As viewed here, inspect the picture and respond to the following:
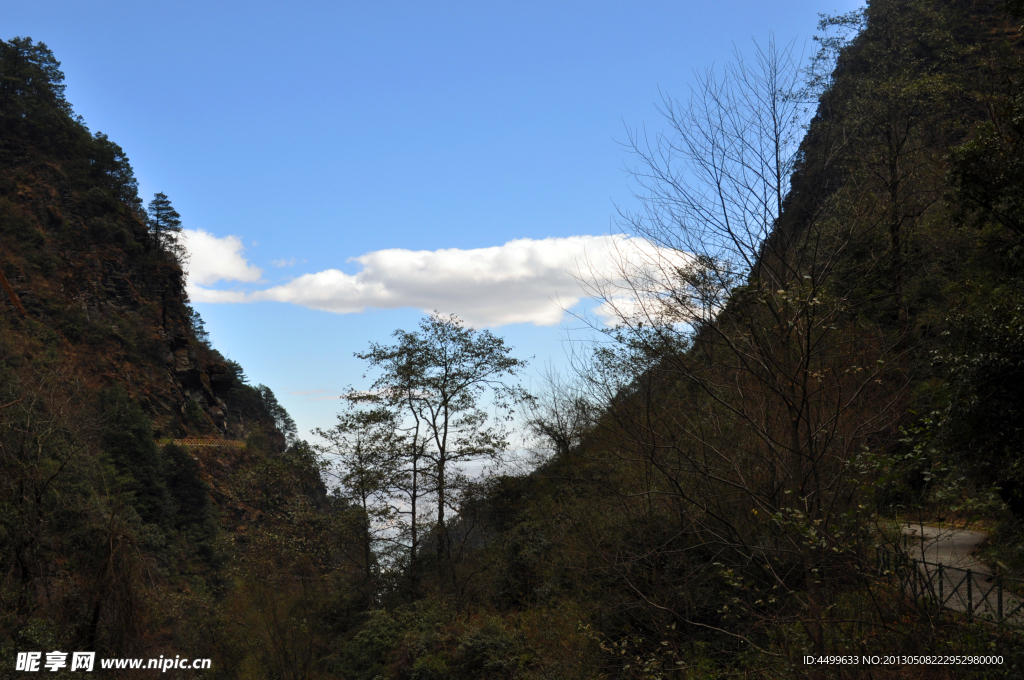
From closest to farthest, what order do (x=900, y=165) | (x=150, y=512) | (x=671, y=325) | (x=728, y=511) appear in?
(x=671, y=325) < (x=728, y=511) < (x=900, y=165) < (x=150, y=512)

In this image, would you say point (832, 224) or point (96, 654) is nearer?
point (832, 224)

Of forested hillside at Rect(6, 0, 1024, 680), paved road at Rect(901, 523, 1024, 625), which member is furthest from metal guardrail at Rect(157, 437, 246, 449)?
paved road at Rect(901, 523, 1024, 625)

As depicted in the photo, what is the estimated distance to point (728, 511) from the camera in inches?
397

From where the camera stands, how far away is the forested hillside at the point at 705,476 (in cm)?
585

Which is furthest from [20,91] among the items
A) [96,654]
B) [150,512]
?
[96,654]

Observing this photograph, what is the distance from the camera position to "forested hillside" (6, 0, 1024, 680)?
5848 mm

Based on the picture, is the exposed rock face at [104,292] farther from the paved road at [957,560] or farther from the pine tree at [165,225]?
the paved road at [957,560]

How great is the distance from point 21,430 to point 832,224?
55.9 ft

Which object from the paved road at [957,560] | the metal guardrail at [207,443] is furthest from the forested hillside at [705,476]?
the metal guardrail at [207,443]

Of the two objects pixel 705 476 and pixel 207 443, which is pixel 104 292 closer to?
pixel 207 443

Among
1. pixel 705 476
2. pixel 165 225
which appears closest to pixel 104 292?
pixel 165 225

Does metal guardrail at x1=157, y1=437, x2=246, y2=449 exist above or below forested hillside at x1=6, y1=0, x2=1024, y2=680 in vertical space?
above

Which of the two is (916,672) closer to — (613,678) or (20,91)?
(613,678)

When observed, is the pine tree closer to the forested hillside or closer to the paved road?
the forested hillside
